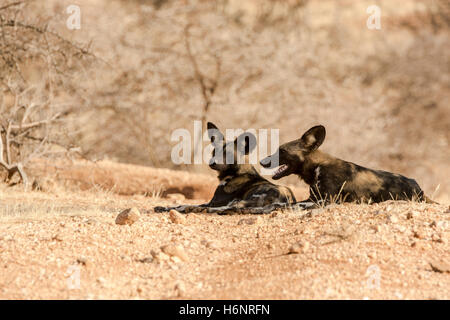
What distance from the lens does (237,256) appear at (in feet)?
14.3

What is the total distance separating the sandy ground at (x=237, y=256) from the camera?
3.59 meters

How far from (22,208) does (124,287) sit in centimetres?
338

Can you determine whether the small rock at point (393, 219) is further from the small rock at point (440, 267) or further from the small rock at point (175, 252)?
the small rock at point (175, 252)

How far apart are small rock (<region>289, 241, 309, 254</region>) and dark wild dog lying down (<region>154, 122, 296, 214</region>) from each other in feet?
6.09

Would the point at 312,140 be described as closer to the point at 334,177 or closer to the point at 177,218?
the point at 334,177

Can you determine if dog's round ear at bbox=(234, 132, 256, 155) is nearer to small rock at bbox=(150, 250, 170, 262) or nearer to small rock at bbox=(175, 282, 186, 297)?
small rock at bbox=(150, 250, 170, 262)

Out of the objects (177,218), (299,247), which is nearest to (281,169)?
(177,218)

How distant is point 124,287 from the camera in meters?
3.70

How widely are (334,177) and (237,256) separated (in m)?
2.35

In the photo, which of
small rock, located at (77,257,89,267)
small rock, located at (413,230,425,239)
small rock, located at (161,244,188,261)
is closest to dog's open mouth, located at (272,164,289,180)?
small rock, located at (413,230,425,239)

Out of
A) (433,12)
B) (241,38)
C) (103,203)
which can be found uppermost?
(433,12)
